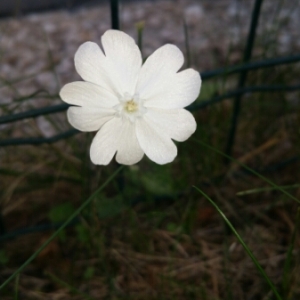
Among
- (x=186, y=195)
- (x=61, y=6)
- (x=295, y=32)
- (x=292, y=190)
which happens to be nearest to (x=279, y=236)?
(x=292, y=190)

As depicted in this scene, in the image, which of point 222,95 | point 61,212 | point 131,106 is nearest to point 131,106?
point 131,106

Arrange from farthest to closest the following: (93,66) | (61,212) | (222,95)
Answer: (61,212)
(222,95)
(93,66)

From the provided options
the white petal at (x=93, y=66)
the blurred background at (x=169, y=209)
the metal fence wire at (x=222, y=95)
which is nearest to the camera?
the white petal at (x=93, y=66)

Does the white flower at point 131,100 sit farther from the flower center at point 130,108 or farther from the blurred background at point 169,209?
the blurred background at point 169,209

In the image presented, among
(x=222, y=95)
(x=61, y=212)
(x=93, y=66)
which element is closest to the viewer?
(x=93, y=66)

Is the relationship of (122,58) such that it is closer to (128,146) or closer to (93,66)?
(93,66)

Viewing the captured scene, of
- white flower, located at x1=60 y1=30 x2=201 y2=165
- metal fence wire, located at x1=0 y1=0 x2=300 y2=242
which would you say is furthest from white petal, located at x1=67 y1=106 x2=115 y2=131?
metal fence wire, located at x1=0 y1=0 x2=300 y2=242

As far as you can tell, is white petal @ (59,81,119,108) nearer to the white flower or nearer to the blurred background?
the white flower

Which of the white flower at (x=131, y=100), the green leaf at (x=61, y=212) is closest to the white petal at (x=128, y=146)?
the white flower at (x=131, y=100)
